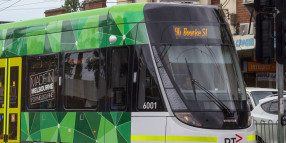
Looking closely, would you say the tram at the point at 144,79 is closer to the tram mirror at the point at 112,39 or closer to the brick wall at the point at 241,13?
the tram mirror at the point at 112,39

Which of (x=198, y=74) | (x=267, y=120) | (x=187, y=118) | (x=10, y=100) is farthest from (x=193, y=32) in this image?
(x=267, y=120)

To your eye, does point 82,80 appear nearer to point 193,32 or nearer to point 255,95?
point 193,32

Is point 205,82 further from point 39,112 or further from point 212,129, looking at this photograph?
point 39,112

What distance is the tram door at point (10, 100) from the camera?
45.1ft

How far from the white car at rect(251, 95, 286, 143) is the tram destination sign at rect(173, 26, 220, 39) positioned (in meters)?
4.21

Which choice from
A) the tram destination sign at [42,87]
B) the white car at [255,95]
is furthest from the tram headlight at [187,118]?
the white car at [255,95]

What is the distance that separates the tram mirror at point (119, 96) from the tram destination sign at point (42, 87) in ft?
6.11

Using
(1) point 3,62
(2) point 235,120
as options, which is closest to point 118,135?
(2) point 235,120

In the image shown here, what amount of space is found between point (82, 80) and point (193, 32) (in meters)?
2.44

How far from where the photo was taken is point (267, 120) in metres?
15.5

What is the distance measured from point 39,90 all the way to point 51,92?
444 mm

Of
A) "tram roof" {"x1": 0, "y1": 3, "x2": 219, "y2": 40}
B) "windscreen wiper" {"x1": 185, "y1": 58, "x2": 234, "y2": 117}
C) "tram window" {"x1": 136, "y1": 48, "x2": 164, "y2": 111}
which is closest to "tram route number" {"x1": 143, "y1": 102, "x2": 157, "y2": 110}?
"tram window" {"x1": 136, "y1": 48, "x2": 164, "y2": 111}

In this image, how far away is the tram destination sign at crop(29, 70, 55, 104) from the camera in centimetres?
1281

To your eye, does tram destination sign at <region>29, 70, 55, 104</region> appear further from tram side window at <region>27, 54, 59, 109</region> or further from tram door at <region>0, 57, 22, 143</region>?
tram door at <region>0, 57, 22, 143</region>
